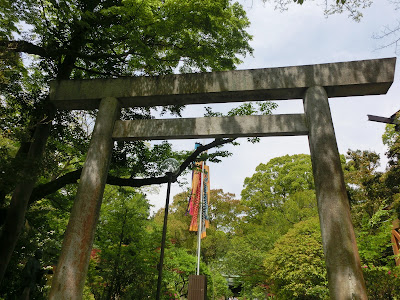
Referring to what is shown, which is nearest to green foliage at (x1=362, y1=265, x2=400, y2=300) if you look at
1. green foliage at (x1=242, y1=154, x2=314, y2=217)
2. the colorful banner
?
the colorful banner

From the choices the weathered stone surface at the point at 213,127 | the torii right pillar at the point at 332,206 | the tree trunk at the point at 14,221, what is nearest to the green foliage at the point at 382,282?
the torii right pillar at the point at 332,206

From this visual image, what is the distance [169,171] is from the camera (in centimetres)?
702

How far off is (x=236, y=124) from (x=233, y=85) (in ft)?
2.64

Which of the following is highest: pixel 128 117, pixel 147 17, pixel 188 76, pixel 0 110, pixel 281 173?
pixel 281 173

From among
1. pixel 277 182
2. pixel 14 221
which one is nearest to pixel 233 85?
pixel 14 221

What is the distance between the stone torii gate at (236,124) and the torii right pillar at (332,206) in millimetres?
13

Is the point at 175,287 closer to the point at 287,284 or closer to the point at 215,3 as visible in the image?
the point at 287,284

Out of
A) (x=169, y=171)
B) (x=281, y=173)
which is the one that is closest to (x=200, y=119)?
(x=169, y=171)

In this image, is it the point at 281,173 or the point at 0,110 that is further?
the point at 281,173

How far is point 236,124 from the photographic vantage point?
500 centimetres

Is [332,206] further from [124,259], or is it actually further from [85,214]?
[124,259]

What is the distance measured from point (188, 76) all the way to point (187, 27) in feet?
7.37

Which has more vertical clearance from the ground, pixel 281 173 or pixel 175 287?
pixel 281 173

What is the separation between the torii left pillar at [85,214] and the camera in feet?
13.2
